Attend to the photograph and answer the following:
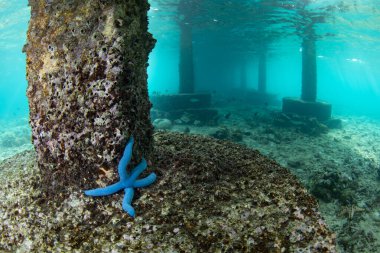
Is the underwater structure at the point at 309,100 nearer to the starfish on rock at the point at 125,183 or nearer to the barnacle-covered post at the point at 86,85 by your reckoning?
the barnacle-covered post at the point at 86,85

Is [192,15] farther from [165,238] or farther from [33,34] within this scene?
[165,238]

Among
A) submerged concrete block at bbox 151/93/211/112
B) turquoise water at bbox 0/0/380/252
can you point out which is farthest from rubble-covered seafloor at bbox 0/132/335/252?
submerged concrete block at bbox 151/93/211/112

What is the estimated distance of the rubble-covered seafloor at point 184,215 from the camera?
7.54ft

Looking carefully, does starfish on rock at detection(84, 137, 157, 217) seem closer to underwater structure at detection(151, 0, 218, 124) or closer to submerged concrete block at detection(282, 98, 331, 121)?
underwater structure at detection(151, 0, 218, 124)

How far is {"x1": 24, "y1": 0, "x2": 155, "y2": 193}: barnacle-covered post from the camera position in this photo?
2.76 m

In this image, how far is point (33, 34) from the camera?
319 cm

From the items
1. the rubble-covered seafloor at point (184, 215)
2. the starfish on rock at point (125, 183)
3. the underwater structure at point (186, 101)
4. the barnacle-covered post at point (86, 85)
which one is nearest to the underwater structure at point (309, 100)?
the underwater structure at point (186, 101)

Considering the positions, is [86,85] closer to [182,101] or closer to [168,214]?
[168,214]

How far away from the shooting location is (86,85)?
2.81 meters

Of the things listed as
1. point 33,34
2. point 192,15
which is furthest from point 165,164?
point 192,15

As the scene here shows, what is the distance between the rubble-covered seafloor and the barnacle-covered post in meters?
0.32

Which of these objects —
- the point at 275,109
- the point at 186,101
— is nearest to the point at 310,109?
the point at 275,109

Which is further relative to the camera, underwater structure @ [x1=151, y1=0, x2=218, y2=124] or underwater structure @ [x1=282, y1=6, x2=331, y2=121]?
underwater structure @ [x1=282, y1=6, x2=331, y2=121]

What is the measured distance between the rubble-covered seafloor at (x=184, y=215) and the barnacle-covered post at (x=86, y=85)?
32cm
